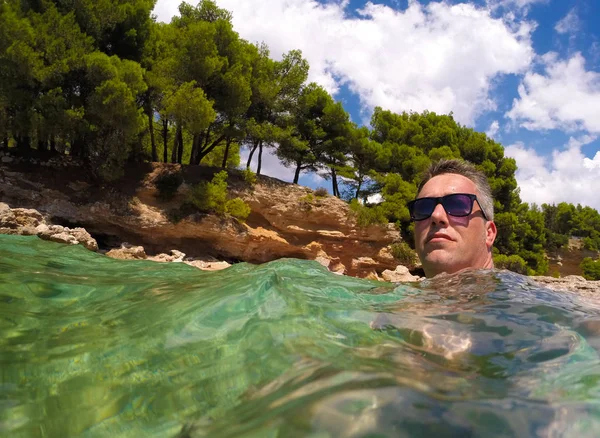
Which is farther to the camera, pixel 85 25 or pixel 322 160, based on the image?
pixel 322 160

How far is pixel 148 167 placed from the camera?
1526 cm

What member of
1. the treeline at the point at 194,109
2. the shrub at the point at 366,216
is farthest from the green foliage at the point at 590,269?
the shrub at the point at 366,216

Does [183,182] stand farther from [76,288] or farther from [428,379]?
[428,379]

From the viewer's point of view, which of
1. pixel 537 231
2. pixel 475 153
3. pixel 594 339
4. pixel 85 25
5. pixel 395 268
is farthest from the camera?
pixel 537 231

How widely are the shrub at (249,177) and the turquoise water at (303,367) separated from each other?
557 inches

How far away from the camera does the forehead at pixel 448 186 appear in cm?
236

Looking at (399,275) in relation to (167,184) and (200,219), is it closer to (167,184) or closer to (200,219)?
(200,219)

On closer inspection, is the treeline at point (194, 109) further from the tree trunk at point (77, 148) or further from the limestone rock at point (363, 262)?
the limestone rock at point (363, 262)

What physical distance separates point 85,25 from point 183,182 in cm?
655

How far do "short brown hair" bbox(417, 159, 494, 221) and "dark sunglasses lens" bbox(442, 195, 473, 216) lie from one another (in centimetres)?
13

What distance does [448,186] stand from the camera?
2.37 meters

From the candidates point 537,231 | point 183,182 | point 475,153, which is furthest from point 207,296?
point 537,231

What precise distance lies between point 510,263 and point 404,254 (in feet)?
21.6

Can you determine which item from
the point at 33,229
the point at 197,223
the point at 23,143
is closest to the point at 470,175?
the point at 33,229
